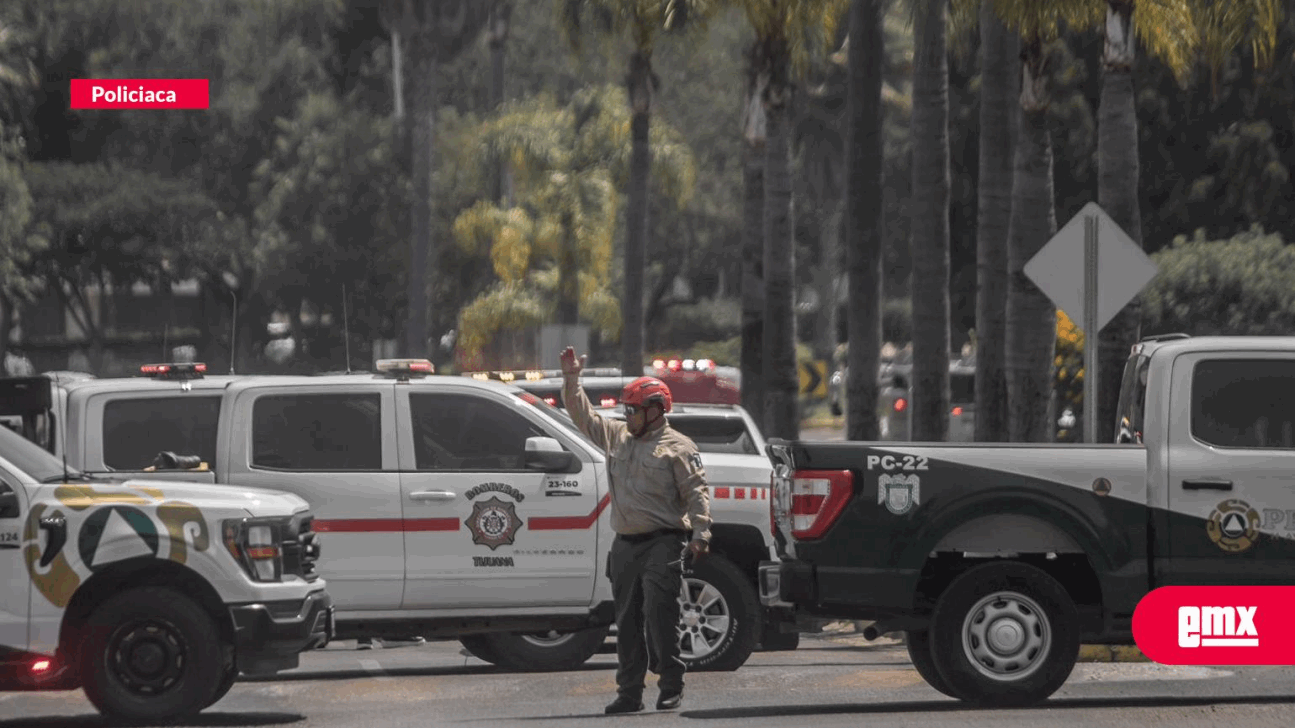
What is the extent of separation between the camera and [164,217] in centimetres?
6116

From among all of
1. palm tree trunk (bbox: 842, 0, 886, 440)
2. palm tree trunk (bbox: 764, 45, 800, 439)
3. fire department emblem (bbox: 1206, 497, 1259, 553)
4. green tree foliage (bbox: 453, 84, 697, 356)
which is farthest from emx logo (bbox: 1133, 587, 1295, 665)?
green tree foliage (bbox: 453, 84, 697, 356)

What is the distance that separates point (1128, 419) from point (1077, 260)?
3.76 m

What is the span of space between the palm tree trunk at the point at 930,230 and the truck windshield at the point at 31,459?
13.8m

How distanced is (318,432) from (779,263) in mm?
12870

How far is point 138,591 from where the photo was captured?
1134 centimetres

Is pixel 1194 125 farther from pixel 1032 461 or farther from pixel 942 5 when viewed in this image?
pixel 1032 461

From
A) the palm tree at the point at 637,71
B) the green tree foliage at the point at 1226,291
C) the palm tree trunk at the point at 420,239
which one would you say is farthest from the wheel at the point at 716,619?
the palm tree trunk at the point at 420,239

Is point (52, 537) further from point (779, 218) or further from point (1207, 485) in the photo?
point (779, 218)

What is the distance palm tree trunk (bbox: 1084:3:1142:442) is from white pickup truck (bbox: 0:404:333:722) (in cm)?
999

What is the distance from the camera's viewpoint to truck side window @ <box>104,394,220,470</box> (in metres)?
13.3

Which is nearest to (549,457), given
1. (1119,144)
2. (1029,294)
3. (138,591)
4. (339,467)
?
(339,467)

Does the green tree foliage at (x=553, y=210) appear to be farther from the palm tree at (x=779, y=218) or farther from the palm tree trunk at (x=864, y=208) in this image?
the palm tree trunk at (x=864, y=208)

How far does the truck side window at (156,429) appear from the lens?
1331 centimetres

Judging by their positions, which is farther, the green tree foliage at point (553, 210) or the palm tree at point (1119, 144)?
the green tree foliage at point (553, 210)
